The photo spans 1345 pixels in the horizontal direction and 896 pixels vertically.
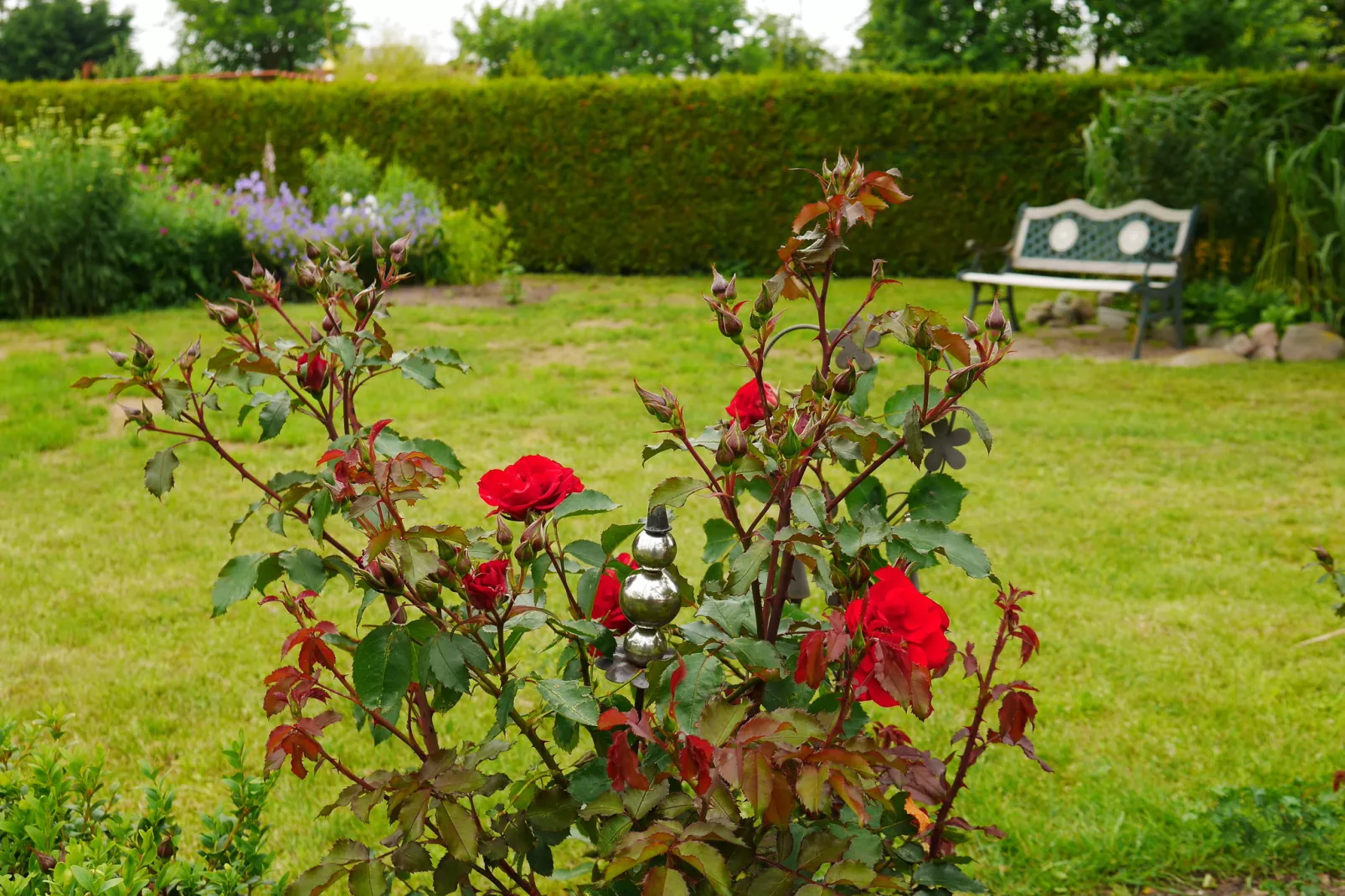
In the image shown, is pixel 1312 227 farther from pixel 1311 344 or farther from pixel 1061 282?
pixel 1061 282

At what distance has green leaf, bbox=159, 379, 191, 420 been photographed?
122 cm

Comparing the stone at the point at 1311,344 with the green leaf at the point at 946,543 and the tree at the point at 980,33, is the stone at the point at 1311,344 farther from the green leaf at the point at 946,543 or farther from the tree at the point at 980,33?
the tree at the point at 980,33

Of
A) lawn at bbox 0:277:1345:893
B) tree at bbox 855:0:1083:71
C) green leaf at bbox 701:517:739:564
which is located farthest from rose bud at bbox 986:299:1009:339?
tree at bbox 855:0:1083:71

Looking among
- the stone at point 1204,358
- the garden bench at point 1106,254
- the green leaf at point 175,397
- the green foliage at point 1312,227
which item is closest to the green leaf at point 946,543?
the green leaf at point 175,397

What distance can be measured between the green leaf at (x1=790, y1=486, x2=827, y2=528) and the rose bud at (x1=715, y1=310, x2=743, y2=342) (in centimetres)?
19

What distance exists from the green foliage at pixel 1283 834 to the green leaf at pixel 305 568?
5.83 feet

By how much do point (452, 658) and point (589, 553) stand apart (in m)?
0.27

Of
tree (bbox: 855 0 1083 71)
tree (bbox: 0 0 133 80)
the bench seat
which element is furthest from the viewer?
tree (bbox: 0 0 133 80)

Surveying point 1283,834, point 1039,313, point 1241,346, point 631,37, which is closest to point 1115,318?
point 1039,313

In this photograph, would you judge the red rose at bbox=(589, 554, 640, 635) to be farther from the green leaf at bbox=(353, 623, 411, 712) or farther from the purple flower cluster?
the purple flower cluster

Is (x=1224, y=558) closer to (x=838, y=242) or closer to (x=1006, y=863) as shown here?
(x=1006, y=863)

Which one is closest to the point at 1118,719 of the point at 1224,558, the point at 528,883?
the point at 1224,558

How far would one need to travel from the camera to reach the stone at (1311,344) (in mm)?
7109

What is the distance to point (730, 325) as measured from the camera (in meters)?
Answer: 1.19
